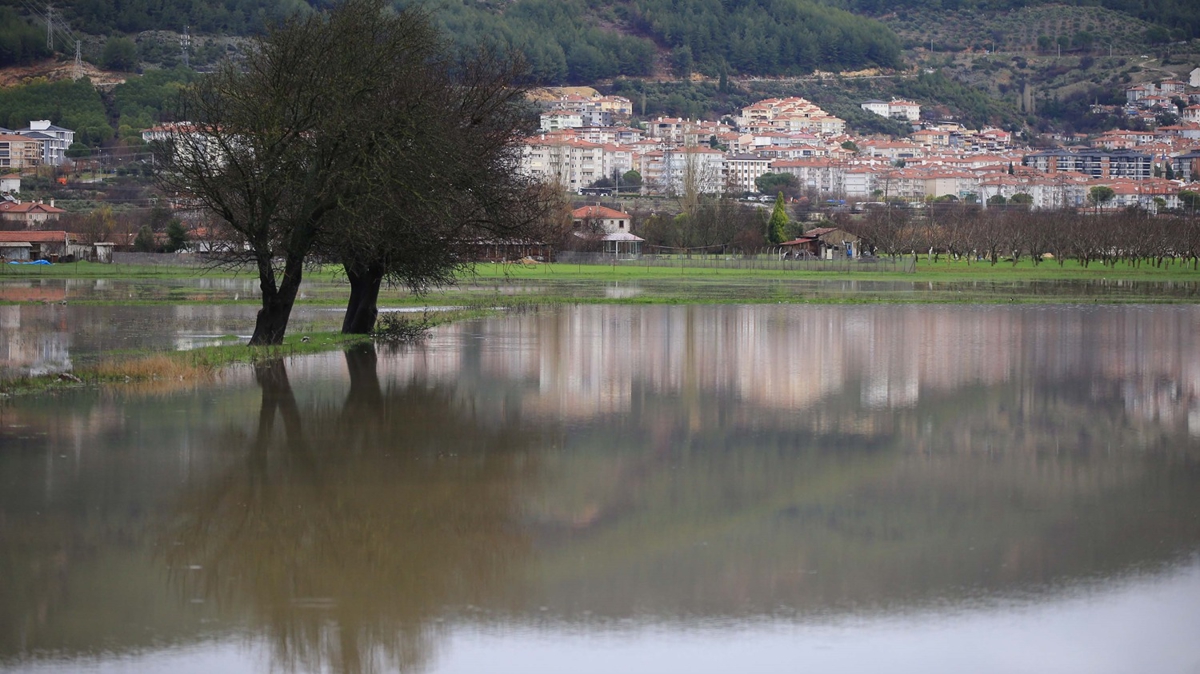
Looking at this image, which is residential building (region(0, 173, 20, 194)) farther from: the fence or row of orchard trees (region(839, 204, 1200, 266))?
row of orchard trees (region(839, 204, 1200, 266))

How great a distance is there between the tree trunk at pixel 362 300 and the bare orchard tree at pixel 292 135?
3303 millimetres

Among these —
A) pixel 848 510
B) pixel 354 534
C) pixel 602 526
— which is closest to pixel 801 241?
pixel 848 510

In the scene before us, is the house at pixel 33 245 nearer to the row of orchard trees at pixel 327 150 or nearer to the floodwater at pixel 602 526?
the row of orchard trees at pixel 327 150

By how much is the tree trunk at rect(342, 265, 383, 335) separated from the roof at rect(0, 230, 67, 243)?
241ft

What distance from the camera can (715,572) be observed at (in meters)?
10.5

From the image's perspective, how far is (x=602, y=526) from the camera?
1185cm

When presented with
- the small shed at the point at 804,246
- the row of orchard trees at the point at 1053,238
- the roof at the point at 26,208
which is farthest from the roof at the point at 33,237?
the row of orchard trees at the point at 1053,238

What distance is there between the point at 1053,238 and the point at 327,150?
77.1m

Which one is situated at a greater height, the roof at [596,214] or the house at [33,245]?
the roof at [596,214]

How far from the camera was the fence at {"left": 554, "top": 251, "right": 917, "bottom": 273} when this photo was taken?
3445 inches

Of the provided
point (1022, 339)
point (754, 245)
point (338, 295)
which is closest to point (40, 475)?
point (1022, 339)

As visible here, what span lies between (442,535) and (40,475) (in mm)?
4870

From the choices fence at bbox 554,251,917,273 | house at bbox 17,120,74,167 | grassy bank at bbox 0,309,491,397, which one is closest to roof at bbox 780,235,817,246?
fence at bbox 554,251,917,273

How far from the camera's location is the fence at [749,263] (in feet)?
287
